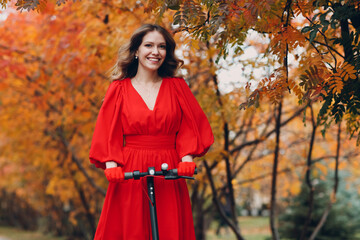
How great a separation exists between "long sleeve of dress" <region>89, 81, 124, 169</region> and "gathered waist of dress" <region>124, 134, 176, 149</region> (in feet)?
0.26

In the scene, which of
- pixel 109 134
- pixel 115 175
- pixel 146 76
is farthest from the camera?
pixel 146 76

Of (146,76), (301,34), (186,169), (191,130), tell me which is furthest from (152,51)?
(301,34)

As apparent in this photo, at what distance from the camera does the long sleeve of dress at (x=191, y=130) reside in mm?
3016

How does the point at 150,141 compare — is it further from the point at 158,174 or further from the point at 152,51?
the point at 152,51

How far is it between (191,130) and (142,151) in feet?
1.21

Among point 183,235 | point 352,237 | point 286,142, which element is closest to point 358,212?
point 352,237

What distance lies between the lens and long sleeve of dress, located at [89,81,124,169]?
2.91 metres

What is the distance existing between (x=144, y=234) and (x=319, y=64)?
1.57 metres

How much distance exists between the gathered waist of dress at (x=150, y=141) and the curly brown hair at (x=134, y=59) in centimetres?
48

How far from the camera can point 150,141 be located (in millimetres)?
3021

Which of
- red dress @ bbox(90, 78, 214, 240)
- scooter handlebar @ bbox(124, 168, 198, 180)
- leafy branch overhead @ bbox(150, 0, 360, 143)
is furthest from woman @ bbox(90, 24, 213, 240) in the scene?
leafy branch overhead @ bbox(150, 0, 360, 143)

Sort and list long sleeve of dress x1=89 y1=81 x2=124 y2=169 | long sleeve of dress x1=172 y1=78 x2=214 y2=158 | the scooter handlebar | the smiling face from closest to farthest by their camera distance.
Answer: the scooter handlebar → long sleeve of dress x1=89 y1=81 x2=124 y2=169 → long sleeve of dress x1=172 y1=78 x2=214 y2=158 → the smiling face

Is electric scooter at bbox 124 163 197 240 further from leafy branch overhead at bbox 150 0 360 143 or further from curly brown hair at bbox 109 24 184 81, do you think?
curly brown hair at bbox 109 24 184 81

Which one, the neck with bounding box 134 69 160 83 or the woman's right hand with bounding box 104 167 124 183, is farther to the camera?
the neck with bounding box 134 69 160 83
